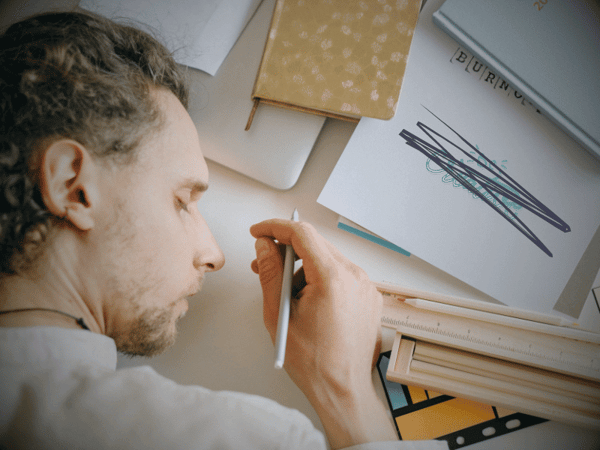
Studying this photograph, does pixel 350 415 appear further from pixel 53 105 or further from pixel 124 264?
pixel 53 105

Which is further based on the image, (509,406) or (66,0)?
(66,0)

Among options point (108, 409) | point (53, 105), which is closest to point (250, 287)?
point (108, 409)

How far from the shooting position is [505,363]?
2.01 ft

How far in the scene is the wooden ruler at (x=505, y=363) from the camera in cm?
58

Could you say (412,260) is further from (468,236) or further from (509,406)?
(509,406)

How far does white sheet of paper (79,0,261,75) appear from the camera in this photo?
31.7 inches

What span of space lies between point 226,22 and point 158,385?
0.82 m

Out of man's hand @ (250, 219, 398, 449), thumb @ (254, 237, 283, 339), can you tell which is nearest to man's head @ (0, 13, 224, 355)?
thumb @ (254, 237, 283, 339)

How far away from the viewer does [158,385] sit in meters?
0.44

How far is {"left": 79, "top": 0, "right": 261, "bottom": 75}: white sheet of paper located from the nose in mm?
423

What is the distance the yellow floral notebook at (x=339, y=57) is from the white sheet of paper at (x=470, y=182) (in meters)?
0.07

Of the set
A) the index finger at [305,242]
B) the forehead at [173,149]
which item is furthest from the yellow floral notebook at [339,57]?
the index finger at [305,242]

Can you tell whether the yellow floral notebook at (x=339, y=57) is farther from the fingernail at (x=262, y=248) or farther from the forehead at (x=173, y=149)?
the fingernail at (x=262, y=248)

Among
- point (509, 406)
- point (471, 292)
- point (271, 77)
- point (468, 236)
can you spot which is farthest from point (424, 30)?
point (509, 406)
